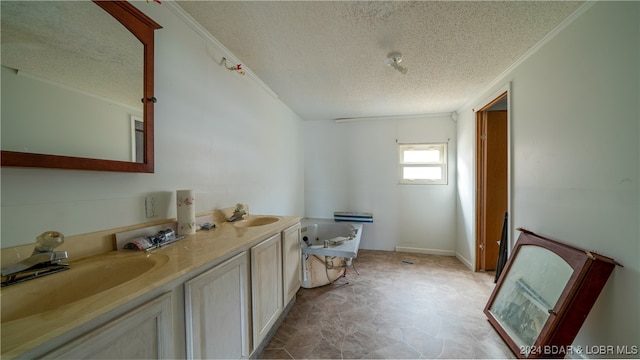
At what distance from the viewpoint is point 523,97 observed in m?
1.96

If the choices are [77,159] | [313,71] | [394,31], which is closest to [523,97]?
[394,31]

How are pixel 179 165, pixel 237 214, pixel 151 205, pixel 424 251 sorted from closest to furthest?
pixel 151 205
pixel 179 165
pixel 237 214
pixel 424 251

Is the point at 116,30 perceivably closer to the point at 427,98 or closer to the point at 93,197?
the point at 93,197

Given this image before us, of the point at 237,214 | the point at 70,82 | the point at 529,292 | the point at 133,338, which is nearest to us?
the point at 133,338

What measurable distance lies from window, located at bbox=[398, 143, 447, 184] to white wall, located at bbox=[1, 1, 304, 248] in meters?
2.29

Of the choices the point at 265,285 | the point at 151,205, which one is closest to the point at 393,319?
the point at 265,285

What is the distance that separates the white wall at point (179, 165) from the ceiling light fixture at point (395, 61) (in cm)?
139

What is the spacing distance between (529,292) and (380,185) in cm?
236

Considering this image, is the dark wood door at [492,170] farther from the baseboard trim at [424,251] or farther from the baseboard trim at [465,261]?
the baseboard trim at [424,251]

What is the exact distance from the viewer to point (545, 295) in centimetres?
150

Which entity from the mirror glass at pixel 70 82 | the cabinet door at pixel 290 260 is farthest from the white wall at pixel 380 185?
the mirror glass at pixel 70 82

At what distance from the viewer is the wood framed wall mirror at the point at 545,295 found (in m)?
1.29

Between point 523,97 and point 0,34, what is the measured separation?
3.23 meters

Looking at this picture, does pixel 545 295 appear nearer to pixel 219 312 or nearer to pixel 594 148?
pixel 594 148
